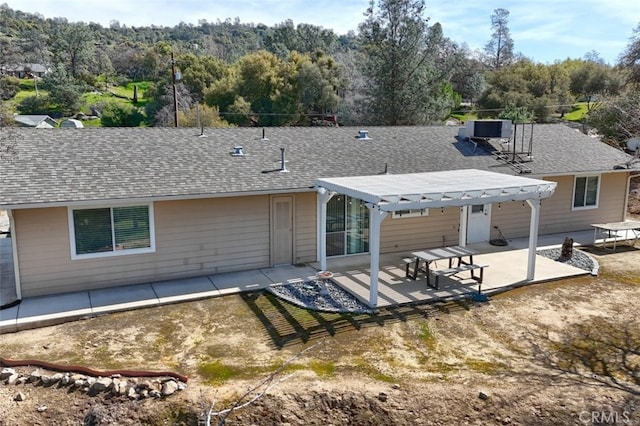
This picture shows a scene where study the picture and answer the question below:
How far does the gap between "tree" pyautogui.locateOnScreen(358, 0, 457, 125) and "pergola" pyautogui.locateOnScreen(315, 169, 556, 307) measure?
21253 mm

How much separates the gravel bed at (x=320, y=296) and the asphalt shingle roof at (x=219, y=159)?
2277 millimetres

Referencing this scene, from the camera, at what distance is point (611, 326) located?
9.06 meters

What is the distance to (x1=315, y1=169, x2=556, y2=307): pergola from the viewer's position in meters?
Answer: 9.71

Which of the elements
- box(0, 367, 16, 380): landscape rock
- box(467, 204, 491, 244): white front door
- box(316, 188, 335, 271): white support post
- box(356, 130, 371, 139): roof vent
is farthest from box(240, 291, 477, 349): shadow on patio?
box(356, 130, 371, 139): roof vent

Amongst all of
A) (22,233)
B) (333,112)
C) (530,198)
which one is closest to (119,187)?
(22,233)

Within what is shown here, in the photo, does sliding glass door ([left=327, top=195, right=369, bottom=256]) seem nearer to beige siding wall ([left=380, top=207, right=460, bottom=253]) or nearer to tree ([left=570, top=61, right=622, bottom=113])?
beige siding wall ([left=380, top=207, right=460, bottom=253])

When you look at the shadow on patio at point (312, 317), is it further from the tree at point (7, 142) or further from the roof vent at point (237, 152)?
the tree at point (7, 142)

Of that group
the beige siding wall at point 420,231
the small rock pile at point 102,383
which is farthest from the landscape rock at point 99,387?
the beige siding wall at point 420,231

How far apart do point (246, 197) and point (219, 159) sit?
4.52 feet

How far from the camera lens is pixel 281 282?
36.7ft

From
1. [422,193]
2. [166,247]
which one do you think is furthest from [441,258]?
[166,247]

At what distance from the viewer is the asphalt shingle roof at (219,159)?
33.3ft

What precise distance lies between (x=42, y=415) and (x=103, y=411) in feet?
2.41
